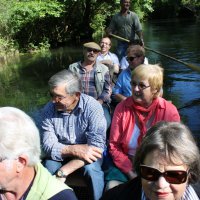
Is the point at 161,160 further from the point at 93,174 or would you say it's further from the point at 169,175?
the point at 93,174

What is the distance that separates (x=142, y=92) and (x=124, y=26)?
18.1ft

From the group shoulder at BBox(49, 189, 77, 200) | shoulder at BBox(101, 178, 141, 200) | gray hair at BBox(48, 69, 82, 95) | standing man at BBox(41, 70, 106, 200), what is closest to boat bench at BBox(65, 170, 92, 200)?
standing man at BBox(41, 70, 106, 200)

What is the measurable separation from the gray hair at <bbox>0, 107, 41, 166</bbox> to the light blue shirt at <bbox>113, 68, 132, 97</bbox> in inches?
115

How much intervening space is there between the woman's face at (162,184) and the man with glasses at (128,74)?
2.73 m

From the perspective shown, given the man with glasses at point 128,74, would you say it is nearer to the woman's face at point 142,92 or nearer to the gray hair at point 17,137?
the woman's face at point 142,92

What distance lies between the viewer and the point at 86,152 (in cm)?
306

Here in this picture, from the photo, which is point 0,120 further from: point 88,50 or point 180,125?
point 88,50

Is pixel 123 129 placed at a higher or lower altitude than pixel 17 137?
lower

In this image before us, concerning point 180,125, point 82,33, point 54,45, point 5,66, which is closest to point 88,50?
point 180,125

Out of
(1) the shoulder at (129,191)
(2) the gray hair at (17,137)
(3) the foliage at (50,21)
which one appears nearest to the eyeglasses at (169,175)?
(1) the shoulder at (129,191)

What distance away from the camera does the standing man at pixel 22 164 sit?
5.60 feet

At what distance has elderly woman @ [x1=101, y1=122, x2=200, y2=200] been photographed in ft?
5.88

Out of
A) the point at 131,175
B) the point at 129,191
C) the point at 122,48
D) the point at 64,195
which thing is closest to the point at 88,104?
the point at 131,175

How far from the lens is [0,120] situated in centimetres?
173
